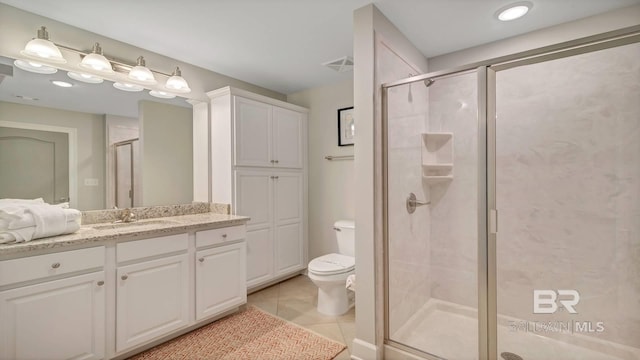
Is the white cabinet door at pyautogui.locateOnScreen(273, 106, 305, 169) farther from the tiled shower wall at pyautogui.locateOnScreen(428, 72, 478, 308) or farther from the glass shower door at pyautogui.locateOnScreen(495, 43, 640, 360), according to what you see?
the glass shower door at pyautogui.locateOnScreen(495, 43, 640, 360)

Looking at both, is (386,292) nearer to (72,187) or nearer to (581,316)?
(581,316)

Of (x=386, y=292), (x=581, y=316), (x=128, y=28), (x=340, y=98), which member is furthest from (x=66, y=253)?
(x=581, y=316)

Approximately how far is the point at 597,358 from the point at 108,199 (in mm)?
3555

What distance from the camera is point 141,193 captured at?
2428mm

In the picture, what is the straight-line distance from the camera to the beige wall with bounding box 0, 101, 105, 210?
202 centimetres

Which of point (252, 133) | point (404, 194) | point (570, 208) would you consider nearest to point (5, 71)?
point (252, 133)

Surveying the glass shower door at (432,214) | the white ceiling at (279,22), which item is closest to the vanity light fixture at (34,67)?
the white ceiling at (279,22)

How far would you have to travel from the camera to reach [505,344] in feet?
6.00

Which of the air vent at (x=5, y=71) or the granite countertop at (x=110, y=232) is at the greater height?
the air vent at (x=5, y=71)

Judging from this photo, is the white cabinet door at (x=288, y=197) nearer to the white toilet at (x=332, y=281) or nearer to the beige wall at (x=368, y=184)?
the white toilet at (x=332, y=281)

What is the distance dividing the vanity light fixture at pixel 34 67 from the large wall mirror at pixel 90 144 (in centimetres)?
3

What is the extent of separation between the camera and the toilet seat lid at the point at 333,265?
238cm

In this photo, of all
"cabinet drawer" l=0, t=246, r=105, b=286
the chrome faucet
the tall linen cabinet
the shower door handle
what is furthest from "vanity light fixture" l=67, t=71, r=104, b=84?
the shower door handle

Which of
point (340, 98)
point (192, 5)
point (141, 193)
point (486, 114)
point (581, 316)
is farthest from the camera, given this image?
point (340, 98)
